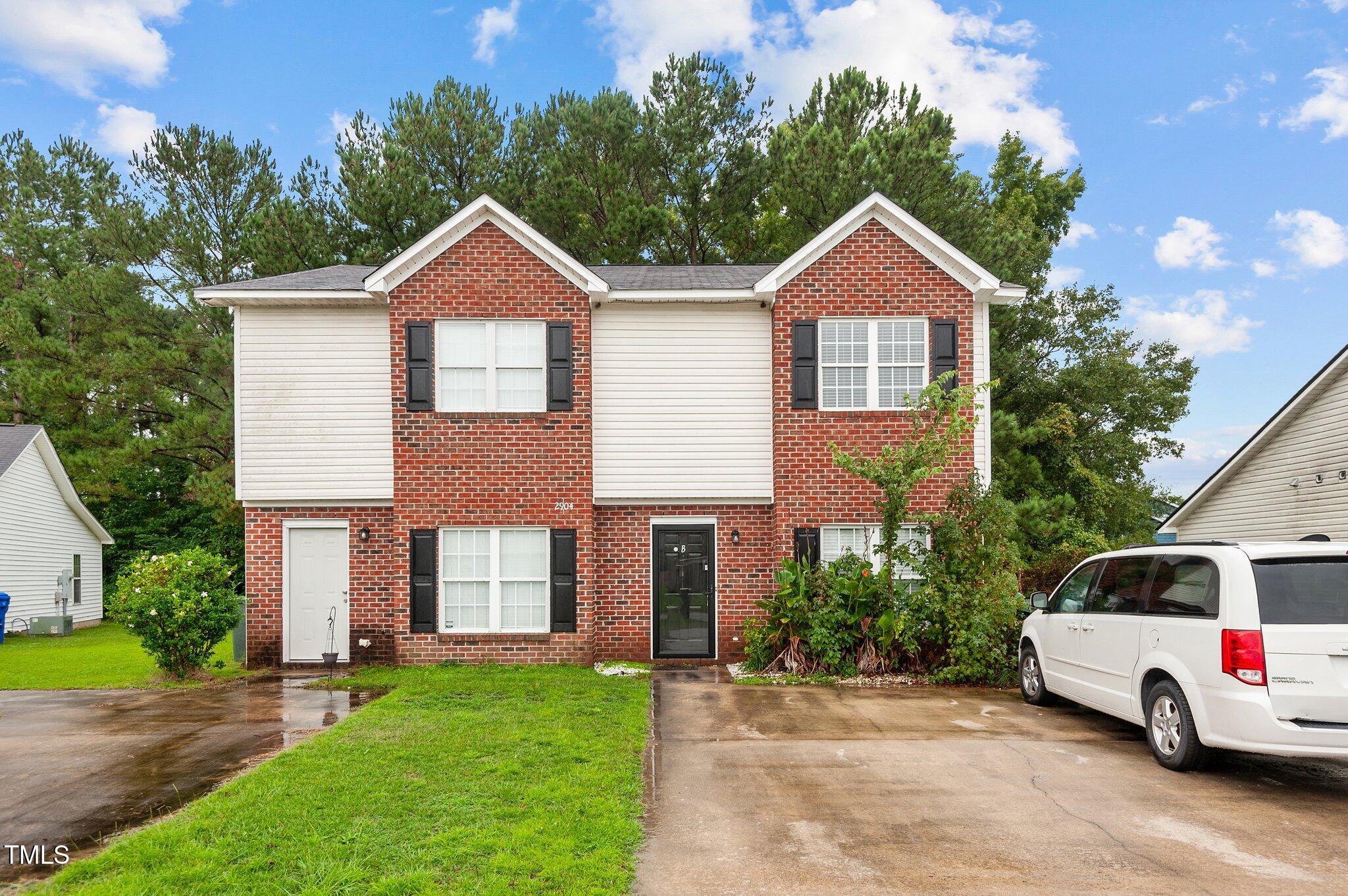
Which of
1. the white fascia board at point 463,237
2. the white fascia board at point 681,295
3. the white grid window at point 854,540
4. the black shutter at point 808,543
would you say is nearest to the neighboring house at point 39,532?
the white fascia board at point 463,237

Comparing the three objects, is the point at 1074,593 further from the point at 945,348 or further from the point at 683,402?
the point at 683,402

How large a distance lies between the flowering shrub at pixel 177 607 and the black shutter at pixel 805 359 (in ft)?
29.6

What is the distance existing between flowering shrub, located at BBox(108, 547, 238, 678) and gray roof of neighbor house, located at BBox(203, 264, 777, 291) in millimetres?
4224

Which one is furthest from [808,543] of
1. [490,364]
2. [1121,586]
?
[490,364]

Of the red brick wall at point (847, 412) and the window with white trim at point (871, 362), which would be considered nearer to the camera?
the red brick wall at point (847, 412)

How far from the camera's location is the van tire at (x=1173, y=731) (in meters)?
6.69

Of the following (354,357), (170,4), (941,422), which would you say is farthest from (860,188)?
(170,4)

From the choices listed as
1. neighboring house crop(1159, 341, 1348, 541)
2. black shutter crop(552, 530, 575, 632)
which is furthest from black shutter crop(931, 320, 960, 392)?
black shutter crop(552, 530, 575, 632)

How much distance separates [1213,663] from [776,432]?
23.9 feet

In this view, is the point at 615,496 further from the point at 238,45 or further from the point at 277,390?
the point at 238,45

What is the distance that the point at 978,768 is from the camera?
23.3 ft

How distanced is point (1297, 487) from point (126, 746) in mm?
17860

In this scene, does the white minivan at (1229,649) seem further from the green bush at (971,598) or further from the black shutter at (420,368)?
the black shutter at (420,368)

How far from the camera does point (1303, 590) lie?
20.7 feet
